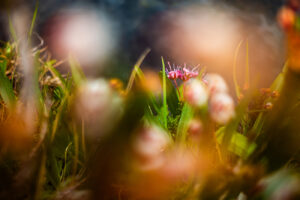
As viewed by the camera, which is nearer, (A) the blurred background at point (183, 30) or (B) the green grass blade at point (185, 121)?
(B) the green grass blade at point (185, 121)

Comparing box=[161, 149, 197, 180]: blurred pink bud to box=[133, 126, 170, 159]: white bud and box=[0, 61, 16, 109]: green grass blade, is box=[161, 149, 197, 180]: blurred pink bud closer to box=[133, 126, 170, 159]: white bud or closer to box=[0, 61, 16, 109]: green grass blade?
box=[133, 126, 170, 159]: white bud

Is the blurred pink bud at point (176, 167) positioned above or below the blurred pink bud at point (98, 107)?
below

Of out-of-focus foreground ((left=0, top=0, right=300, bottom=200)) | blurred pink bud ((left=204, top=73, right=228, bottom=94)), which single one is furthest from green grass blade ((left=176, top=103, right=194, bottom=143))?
blurred pink bud ((left=204, top=73, right=228, bottom=94))

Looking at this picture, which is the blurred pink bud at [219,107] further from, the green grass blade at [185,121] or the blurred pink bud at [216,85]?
the green grass blade at [185,121]

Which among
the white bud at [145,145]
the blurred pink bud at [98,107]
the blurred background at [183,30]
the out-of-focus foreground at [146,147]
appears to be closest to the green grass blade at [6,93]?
the out-of-focus foreground at [146,147]

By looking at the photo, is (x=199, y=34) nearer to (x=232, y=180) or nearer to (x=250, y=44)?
(x=250, y=44)

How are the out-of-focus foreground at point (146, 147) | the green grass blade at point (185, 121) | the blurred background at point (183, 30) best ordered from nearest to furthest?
the out-of-focus foreground at point (146, 147)
the green grass blade at point (185, 121)
the blurred background at point (183, 30)
